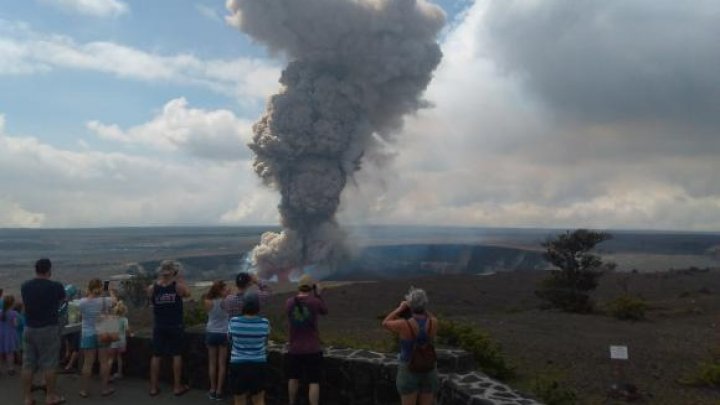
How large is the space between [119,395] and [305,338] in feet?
9.48

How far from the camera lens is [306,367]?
649 cm

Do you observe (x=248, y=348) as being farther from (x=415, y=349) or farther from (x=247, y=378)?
(x=415, y=349)

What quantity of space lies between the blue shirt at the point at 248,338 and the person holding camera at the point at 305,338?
42 cm

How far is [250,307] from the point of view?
20.0ft

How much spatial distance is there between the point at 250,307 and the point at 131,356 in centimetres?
362

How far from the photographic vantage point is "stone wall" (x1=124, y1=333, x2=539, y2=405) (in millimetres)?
5659

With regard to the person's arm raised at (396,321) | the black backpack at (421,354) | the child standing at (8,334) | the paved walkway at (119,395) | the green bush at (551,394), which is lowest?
the green bush at (551,394)

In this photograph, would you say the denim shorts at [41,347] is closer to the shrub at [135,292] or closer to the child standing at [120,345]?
the child standing at [120,345]

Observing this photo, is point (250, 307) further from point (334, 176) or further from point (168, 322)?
point (334, 176)

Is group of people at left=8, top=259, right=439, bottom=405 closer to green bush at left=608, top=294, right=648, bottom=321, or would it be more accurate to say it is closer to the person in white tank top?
the person in white tank top

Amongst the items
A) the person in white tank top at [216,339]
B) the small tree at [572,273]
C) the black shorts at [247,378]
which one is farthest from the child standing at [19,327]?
the small tree at [572,273]

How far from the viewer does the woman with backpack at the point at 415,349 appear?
553 centimetres

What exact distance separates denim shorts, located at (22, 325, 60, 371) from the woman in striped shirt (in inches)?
96.3

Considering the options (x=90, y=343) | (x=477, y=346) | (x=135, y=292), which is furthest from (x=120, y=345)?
(x=135, y=292)
